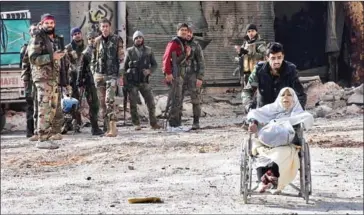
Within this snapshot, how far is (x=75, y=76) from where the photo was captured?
13.2 m

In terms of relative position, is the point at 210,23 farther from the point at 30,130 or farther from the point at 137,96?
the point at 30,130

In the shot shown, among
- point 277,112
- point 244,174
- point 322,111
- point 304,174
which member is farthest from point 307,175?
point 322,111

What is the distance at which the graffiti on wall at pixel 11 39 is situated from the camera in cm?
1596

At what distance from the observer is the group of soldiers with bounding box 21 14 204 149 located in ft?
36.0

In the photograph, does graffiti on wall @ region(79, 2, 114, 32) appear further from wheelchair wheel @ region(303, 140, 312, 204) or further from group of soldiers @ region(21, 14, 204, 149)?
wheelchair wheel @ region(303, 140, 312, 204)

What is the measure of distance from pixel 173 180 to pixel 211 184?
19.3 inches

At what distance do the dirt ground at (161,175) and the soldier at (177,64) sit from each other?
0.55m

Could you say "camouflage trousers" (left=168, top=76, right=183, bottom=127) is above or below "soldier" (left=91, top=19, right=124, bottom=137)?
below

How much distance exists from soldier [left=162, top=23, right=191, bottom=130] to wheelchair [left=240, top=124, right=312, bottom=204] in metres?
5.90

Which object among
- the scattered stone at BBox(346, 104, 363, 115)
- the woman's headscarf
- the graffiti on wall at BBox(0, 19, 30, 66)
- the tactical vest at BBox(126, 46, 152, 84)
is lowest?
the scattered stone at BBox(346, 104, 363, 115)

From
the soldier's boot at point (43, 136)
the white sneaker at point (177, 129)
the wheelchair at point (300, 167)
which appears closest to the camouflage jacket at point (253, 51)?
the white sneaker at point (177, 129)

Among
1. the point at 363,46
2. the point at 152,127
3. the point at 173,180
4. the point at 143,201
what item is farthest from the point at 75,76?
the point at 363,46

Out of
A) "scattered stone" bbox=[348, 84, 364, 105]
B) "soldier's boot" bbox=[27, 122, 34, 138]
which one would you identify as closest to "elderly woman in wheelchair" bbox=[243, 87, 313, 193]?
"soldier's boot" bbox=[27, 122, 34, 138]

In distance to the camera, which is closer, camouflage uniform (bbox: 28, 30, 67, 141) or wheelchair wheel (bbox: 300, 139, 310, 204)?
wheelchair wheel (bbox: 300, 139, 310, 204)
